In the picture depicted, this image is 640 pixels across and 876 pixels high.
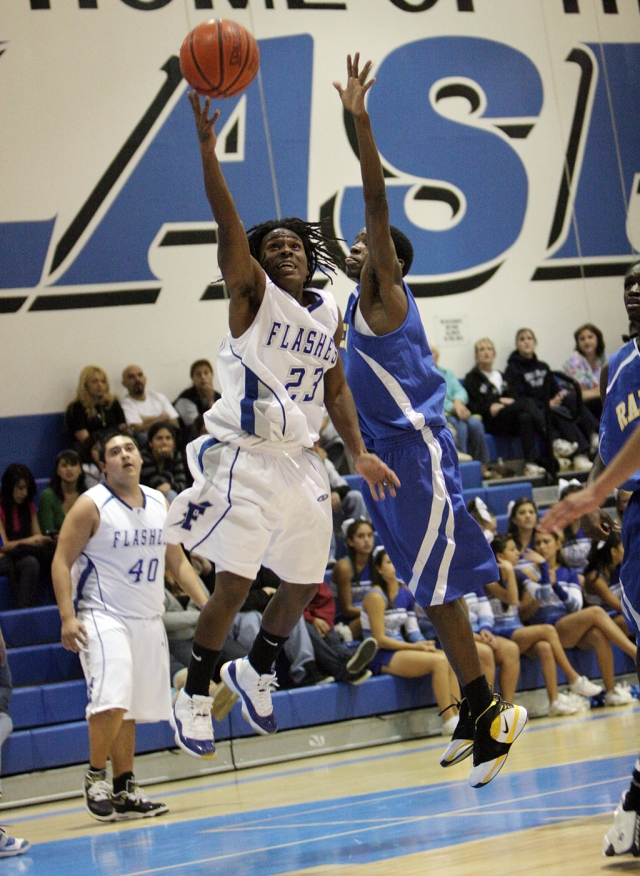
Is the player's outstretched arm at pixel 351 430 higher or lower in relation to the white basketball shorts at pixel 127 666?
higher

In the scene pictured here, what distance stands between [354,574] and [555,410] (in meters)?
4.29

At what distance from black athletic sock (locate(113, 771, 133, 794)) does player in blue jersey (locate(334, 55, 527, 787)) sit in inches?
102

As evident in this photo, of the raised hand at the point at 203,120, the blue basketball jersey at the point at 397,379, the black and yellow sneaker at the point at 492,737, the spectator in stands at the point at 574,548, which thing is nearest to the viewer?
the raised hand at the point at 203,120

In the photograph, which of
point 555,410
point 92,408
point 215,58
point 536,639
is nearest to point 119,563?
point 215,58

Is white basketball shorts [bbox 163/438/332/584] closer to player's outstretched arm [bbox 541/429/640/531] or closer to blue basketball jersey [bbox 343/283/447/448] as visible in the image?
blue basketball jersey [bbox 343/283/447/448]

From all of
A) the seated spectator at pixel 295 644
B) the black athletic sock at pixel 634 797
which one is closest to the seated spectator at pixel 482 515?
the seated spectator at pixel 295 644

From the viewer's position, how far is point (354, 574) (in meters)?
9.13

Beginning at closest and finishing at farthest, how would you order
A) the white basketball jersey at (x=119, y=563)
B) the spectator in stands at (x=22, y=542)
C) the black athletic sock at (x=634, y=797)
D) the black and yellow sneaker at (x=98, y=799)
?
the black athletic sock at (x=634, y=797) < the black and yellow sneaker at (x=98, y=799) < the white basketball jersey at (x=119, y=563) < the spectator in stands at (x=22, y=542)

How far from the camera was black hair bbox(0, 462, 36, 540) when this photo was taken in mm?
9523

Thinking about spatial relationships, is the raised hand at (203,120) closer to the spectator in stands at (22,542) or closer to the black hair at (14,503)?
the spectator in stands at (22,542)

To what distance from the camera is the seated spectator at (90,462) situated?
9.83 metres

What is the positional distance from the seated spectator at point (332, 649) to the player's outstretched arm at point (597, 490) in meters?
5.69

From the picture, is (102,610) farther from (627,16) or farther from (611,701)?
(627,16)

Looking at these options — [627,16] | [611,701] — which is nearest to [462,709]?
[611,701]
